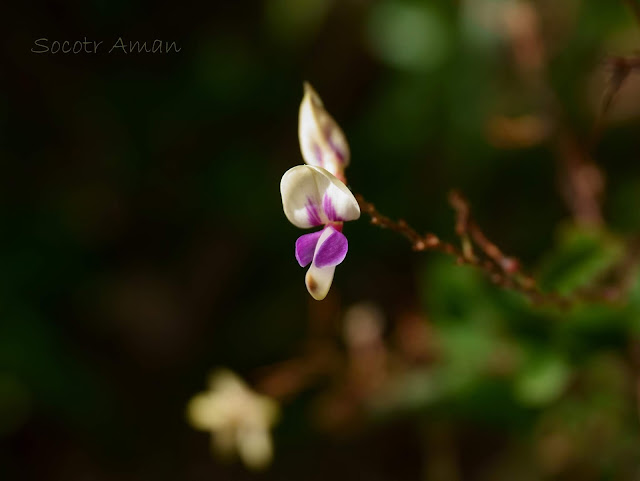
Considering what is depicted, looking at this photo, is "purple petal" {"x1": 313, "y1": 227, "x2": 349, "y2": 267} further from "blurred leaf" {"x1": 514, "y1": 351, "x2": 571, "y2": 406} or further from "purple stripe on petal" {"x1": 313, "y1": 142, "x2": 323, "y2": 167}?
"blurred leaf" {"x1": 514, "y1": 351, "x2": 571, "y2": 406}

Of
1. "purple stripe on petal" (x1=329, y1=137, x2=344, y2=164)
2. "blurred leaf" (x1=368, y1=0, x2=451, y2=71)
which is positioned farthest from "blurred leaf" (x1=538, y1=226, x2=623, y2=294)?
"blurred leaf" (x1=368, y1=0, x2=451, y2=71)

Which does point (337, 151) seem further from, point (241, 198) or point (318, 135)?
point (241, 198)

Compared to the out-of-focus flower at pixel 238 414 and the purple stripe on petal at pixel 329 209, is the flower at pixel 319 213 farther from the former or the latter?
the out-of-focus flower at pixel 238 414

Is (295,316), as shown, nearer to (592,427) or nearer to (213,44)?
(213,44)

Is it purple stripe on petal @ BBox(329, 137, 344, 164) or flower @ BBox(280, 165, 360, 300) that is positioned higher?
purple stripe on petal @ BBox(329, 137, 344, 164)

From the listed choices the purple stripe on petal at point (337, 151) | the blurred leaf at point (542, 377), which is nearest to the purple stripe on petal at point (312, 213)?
the purple stripe on petal at point (337, 151)

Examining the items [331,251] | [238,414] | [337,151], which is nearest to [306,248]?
[331,251]
